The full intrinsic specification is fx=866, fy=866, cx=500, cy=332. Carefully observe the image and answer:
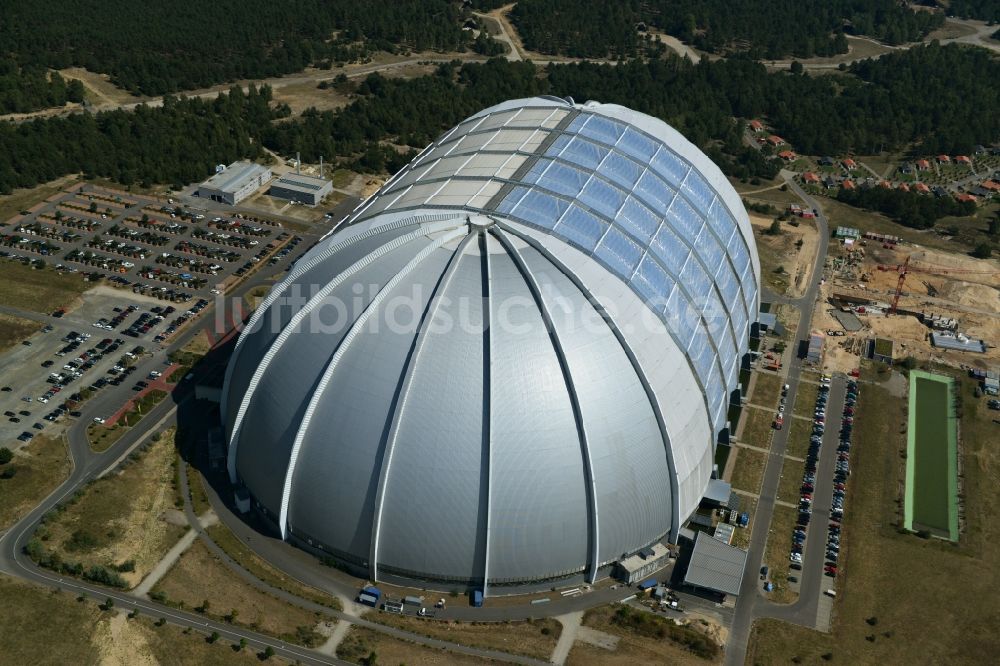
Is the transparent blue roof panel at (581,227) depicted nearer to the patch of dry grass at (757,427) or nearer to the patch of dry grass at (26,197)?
the patch of dry grass at (757,427)

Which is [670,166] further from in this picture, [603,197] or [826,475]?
[826,475]

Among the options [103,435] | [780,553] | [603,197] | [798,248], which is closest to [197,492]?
[103,435]

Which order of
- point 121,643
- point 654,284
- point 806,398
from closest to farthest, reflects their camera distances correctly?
point 121,643
point 654,284
point 806,398

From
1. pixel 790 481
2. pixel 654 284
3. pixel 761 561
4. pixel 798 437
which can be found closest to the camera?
pixel 761 561

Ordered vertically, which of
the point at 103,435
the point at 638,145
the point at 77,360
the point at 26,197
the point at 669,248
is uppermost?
the point at 638,145

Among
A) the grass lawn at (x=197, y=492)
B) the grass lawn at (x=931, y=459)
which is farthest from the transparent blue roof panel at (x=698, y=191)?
the grass lawn at (x=197, y=492)

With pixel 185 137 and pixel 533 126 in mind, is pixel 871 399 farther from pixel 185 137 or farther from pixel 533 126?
pixel 185 137

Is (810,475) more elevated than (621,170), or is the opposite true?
(621,170)

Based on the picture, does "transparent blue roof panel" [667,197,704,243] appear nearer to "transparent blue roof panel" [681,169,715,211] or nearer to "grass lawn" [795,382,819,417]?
"transparent blue roof panel" [681,169,715,211]

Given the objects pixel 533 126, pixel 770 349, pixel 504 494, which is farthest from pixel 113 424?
pixel 770 349
